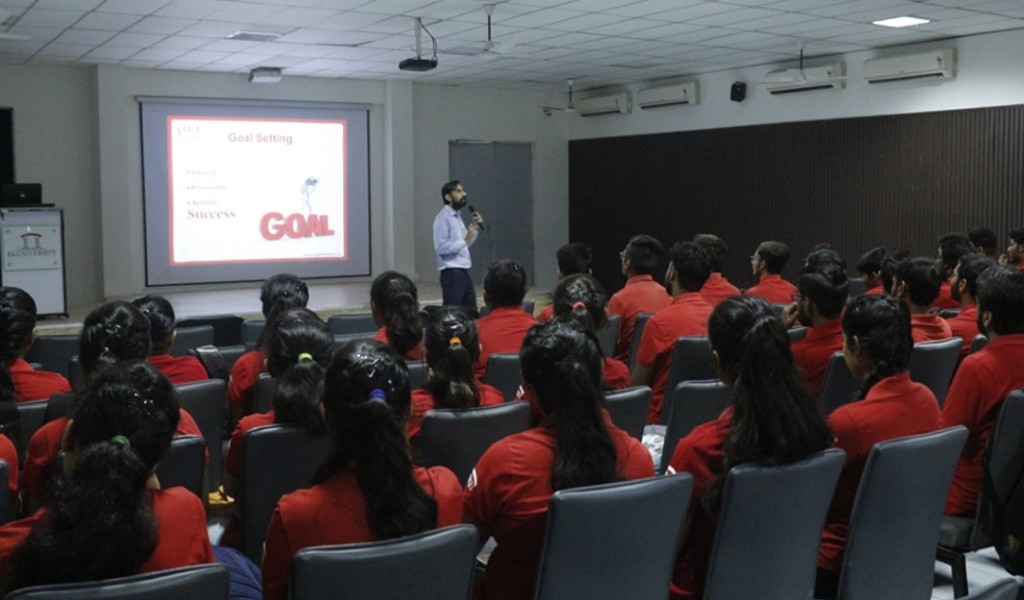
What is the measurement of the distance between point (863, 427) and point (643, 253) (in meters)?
2.94

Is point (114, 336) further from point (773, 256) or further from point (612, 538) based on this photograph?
point (773, 256)

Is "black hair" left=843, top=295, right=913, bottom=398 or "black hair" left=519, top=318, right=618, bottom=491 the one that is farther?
"black hair" left=843, top=295, right=913, bottom=398

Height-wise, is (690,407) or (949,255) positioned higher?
Result: (949,255)

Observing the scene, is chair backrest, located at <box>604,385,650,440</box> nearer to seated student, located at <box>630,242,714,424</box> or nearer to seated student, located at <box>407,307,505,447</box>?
seated student, located at <box>407,307,505,447</box>

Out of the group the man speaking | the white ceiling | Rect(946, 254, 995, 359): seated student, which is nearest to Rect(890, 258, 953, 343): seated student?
Rect(946, 254, 995, 359): seated student

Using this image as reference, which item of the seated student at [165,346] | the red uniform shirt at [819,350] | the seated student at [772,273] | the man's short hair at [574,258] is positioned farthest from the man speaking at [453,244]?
the red uniform shirt at [819,350]

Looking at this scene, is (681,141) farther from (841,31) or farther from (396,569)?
(396,569)

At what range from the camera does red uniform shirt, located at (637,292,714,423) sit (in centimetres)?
423

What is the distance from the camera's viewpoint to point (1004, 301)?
320 centimetres

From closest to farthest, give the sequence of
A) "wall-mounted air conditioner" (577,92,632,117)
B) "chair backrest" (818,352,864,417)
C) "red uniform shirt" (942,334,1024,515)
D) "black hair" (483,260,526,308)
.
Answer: "red uniform shirt" (942,334,1024,515) → "chair backrest" (818,352,864,417) → "black hair" (483,260,526,308) → "wall-mounted air conditioner" (577,92,632,117)

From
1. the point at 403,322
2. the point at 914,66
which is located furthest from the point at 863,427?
the point at 914,66

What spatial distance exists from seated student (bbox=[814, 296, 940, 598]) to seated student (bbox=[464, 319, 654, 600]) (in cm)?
71

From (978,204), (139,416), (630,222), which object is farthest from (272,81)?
(139,416)

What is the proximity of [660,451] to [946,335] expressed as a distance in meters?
1.68
